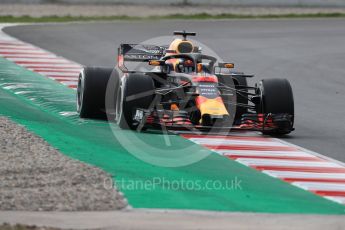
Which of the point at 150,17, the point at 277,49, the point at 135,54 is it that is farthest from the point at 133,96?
the point at 150,17

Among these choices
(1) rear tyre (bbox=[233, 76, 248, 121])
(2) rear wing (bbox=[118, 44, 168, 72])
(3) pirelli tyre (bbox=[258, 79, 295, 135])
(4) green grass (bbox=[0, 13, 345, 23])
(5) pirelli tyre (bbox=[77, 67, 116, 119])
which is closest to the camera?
(3) pirelli tyre (bbox=[258, 79, 295, 135])

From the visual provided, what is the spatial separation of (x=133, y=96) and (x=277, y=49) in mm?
15178

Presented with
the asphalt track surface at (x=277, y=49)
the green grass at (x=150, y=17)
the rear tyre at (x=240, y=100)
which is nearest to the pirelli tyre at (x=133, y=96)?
the rear tyre at (x=240, y=100)

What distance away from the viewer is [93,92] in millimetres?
15688

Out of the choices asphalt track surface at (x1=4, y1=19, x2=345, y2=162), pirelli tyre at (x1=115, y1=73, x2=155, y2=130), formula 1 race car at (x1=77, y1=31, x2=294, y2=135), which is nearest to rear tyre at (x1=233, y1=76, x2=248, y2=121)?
formula 1 race car at (x1=77, y1=31, x2=294, y2=135)

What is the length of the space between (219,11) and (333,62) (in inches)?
613

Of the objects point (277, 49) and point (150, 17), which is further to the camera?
point (150, 17)

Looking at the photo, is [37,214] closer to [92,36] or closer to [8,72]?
[8,72]

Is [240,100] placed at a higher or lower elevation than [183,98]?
lower

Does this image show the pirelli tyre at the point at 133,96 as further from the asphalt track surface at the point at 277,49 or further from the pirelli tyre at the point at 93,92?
the asphalt track surface at the point at 277,49

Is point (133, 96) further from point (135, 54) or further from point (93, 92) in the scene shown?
point (135, 54)

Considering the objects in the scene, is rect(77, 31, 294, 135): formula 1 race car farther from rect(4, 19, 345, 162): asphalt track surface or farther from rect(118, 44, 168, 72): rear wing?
rect(4, 19, 345, 162): asphalt track surface

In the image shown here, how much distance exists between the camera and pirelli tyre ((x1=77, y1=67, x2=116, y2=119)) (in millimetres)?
15672

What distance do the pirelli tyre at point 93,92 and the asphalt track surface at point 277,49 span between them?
9.98 feet
